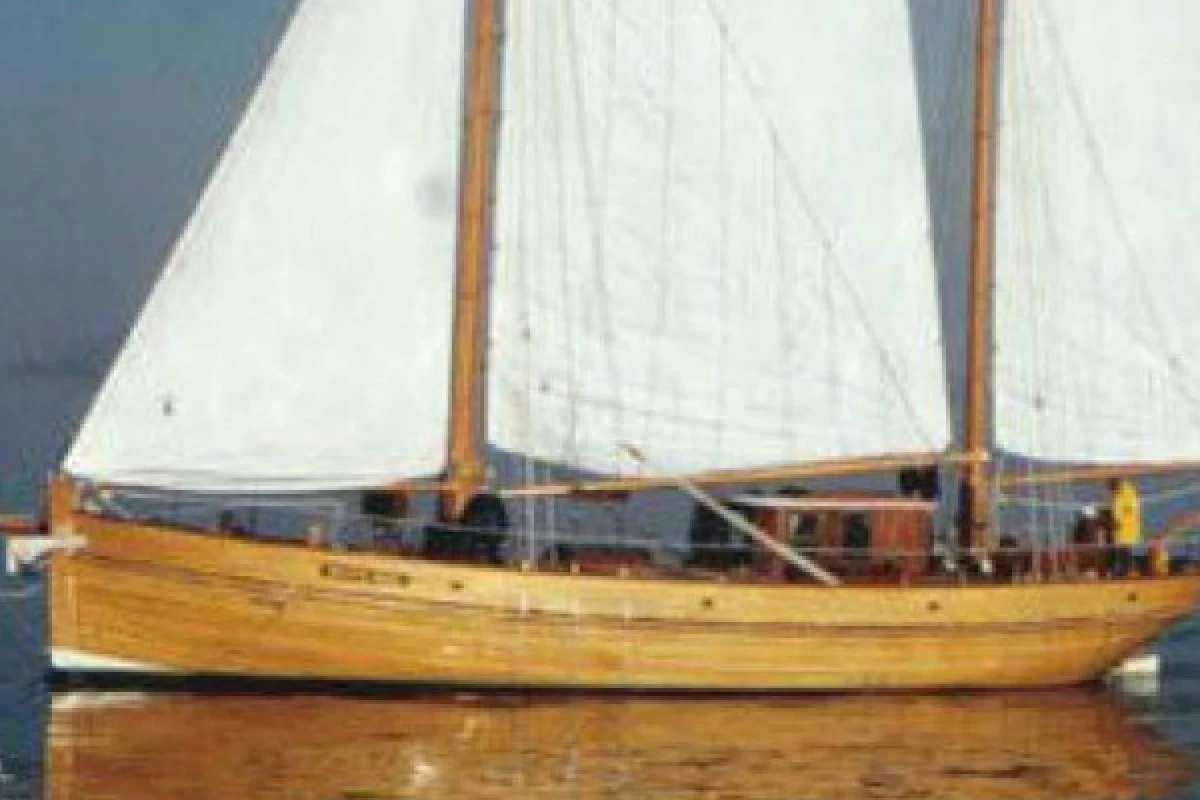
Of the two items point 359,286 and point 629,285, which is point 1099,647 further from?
point 359,286

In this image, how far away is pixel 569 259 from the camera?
3978 cm

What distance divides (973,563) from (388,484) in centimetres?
995

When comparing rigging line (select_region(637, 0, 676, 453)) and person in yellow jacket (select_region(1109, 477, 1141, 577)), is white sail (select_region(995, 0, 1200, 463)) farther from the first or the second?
rigging line (select_region(637, 0, 676, 453))

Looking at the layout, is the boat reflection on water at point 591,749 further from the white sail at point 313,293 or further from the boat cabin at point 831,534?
the white sail at point 313,293

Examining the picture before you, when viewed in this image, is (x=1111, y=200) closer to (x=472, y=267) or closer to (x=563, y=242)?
(x=563, y=242)

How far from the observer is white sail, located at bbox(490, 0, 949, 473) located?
39.6 meters

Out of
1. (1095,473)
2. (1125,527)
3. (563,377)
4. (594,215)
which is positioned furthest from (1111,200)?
(563,377)

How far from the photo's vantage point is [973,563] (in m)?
41.8

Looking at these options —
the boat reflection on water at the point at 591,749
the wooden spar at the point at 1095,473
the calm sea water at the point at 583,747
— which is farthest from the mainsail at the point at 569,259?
the boat reflection on water at the point at 591,749

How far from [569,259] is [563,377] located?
1820mm

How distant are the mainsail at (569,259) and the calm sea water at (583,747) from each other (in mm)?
3797

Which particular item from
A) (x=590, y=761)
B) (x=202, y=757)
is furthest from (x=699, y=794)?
(x=202, y=757)

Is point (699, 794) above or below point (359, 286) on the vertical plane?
A: below

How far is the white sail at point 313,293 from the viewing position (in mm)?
37188
